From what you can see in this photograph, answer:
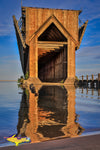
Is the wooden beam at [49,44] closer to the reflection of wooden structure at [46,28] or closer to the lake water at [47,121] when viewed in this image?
the reflection of wooden structure at [46,28]

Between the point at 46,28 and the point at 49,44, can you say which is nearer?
the point at 46,28

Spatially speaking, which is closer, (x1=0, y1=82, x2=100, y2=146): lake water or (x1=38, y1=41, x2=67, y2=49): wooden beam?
(x1=0, y1=82, x2=100, y2=146): lake water

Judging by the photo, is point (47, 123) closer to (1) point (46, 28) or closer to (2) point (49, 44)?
(2) point (49, 44)

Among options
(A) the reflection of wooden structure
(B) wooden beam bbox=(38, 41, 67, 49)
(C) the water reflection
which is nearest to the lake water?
(C) the water reflection

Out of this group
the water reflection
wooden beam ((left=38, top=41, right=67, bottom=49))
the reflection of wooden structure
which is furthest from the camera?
wooden beam ((left=38, top=41, right=67, bottom=49))

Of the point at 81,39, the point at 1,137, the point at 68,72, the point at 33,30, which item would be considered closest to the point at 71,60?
the point at 68,72

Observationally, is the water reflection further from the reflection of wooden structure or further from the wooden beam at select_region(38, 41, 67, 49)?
the wooden beam at select_region(38, 41, 67, 49)

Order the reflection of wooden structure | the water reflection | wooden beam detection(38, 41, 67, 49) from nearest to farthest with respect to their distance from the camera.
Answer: the water reflection → the reflection of wooden structure → wooden beam detection(38, 41, 67, 49)

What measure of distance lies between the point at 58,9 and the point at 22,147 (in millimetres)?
31316

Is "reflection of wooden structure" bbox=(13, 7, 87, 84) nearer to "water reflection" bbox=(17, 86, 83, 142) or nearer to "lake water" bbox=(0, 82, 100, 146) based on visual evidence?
"lake water" bbox=(0, 82, 100, 146)

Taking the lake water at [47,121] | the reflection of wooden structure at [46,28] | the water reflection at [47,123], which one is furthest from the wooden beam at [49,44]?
the water reflection at [47,123]

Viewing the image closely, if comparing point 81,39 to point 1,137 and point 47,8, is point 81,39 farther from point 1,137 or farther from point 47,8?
point 1,137

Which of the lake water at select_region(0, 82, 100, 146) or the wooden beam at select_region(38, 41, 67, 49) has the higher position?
the wooden beam at select_region(38, 41, 67, 49)

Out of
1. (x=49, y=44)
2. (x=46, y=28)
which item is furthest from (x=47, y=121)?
(x=46, y=28)
